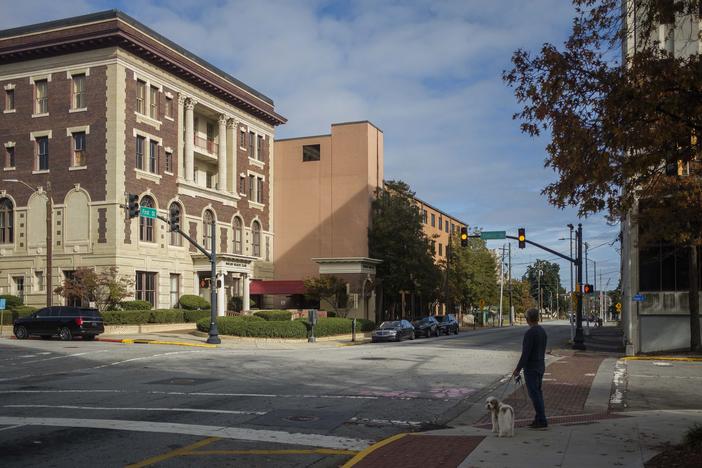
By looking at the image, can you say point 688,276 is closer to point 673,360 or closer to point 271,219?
point 673,360

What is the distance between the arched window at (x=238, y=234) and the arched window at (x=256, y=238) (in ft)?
6.43

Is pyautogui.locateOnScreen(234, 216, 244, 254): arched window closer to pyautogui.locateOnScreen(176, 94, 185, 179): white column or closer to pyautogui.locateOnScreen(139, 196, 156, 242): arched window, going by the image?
pyautogui.locateOnScreen(176, 94, 185, 179): white column

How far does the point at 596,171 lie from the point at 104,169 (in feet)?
128

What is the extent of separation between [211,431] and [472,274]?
6810 centimetres

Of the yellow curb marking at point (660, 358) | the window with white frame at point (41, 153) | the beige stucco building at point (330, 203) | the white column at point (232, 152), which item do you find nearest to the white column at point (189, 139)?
the white column at point (232, 152)

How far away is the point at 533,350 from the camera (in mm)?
10242

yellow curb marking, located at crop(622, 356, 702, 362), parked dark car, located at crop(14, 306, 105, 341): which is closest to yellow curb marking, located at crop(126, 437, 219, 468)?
→ yellow curb marking, located at crop(622, 356, 702, 362)

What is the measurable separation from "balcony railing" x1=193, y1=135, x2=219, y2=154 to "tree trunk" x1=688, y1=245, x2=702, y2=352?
1466 inches

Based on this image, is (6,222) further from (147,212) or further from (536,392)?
(536,392)

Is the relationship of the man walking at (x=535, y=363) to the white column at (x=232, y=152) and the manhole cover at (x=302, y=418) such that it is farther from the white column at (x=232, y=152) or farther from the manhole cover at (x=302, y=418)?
the white column at (x=232, y=152)

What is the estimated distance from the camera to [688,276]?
27359 mm

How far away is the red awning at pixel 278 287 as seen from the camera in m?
→ 57.5

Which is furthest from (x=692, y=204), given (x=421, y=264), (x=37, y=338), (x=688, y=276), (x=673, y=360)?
(x=421, y=264)

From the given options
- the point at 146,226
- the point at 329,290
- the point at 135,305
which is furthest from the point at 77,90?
the point at 329,290
